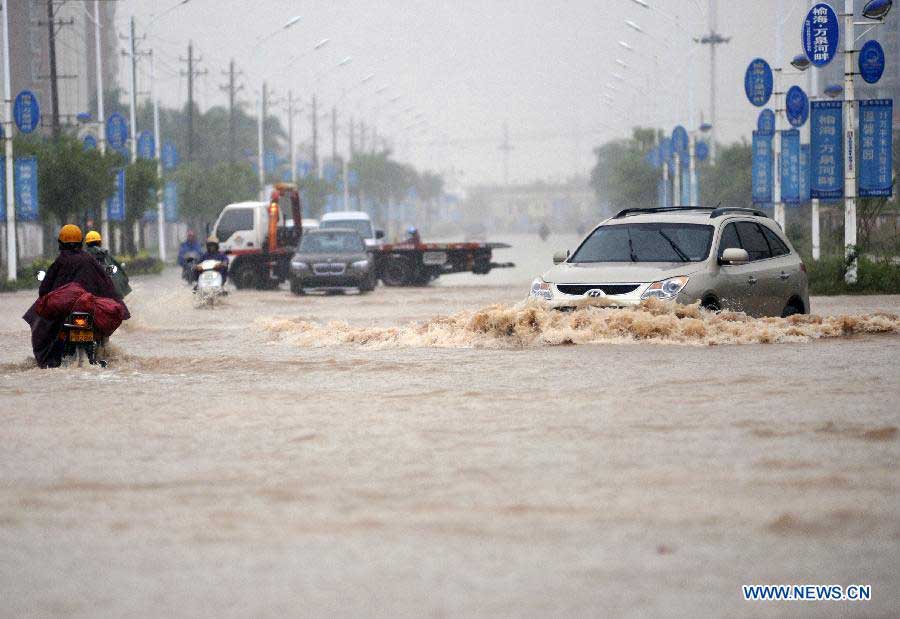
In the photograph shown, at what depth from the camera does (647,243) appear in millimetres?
18047

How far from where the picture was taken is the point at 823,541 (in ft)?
22.0

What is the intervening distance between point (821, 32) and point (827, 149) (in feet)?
7.38

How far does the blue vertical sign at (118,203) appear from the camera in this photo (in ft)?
167

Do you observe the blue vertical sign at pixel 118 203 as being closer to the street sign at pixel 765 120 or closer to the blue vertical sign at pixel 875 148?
the street sign at pixel 765 120

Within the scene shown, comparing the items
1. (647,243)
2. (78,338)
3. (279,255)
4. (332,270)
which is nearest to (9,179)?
(279,255)

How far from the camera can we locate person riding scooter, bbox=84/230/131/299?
65.3 feet

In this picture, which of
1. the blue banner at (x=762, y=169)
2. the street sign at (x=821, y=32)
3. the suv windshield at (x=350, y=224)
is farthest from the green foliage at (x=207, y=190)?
the street sign at (x=821, y=32)

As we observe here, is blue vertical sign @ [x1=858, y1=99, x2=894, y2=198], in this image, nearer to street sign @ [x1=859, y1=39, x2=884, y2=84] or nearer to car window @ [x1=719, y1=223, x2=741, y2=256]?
street sign @ [x1=859, y1=39, x2=884, y2=84]

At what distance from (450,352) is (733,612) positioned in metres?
12.1

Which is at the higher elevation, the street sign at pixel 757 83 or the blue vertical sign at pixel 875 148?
the street sign at pixel 757 83

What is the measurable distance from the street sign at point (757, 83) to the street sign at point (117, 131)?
2233cm

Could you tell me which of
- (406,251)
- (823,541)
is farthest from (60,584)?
(406,251)

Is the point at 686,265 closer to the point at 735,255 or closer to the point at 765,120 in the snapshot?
the point at 735,255

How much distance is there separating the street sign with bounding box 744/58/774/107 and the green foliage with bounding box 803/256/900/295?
1173 cm
